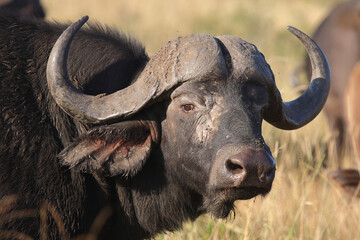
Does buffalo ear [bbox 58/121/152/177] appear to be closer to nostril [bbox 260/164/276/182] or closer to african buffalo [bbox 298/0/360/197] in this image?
nostril [bbox 260/164/276/182]

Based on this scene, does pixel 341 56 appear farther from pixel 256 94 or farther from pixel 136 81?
pixel 136 81

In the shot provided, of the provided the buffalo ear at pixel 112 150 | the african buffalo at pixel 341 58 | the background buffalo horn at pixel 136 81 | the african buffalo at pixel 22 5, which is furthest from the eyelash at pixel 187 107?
the african buffalo at pixel 341 58

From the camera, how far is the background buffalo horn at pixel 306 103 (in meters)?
4.41

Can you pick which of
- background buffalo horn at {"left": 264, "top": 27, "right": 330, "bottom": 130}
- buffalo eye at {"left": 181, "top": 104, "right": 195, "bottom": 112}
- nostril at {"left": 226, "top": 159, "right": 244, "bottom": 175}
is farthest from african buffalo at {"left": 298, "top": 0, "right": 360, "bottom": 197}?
nostril at {"left": 226, "top": 159, "right": 244, "bottom": 175}

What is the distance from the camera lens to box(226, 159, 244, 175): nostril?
364 centimetres

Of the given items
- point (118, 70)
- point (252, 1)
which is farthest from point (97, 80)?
point (252, 1)

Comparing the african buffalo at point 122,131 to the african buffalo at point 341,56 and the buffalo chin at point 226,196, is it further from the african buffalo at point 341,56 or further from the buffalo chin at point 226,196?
the african buffalo at point 341,56

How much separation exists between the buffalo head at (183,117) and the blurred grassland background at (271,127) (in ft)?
2.06

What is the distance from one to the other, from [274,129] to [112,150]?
403 centimetres

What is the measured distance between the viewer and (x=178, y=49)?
4.01 m

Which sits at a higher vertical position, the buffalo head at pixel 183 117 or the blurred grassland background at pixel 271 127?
the buffalo head at pixel 183 117

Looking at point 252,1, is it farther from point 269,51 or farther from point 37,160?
point 37,160

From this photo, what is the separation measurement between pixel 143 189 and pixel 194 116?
0.66 meters

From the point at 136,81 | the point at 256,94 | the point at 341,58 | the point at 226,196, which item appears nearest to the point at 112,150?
the point at 136,81
